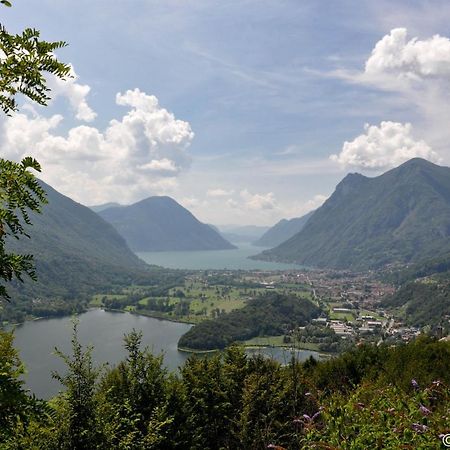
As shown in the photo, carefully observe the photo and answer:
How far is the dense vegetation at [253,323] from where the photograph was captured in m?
121

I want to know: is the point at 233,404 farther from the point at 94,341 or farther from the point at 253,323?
the point at 253,323

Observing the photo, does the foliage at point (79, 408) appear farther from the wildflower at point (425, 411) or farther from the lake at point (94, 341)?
the lake at point (94, 341)

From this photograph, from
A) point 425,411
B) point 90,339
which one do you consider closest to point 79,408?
point 425,411

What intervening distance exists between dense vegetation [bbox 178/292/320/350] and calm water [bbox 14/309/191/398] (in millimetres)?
7611

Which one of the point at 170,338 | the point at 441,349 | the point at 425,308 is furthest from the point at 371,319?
the point at 441,349

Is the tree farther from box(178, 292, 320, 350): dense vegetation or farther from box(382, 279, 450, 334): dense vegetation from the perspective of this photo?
box(382, 279, 450, 334): dense vegetation

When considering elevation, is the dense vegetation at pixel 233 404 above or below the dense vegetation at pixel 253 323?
above

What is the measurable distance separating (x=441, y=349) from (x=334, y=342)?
95.3 m

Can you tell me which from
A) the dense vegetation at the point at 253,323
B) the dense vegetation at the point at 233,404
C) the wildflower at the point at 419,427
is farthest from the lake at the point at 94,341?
the wildflower at the point at 419,427

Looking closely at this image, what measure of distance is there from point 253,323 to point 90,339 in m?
58.3

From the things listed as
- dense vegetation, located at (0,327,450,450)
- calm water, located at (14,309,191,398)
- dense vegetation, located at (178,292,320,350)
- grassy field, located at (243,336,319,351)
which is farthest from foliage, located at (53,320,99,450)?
grassy field, located at (243,336,319,351)

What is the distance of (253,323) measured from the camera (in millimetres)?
150250

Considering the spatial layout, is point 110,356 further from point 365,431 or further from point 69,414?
point 365,431

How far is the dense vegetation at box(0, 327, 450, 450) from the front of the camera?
18.9 ft
